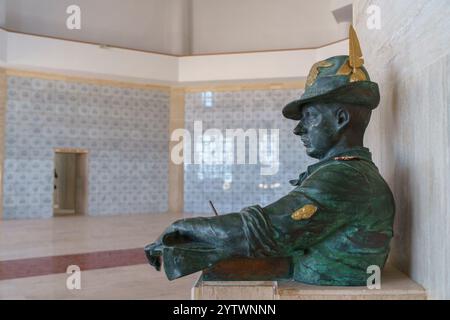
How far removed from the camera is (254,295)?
1.77 m

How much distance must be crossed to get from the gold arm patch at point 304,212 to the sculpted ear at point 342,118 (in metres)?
0.44

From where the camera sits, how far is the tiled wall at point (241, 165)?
14.4 meters

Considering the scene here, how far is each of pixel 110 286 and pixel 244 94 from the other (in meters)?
10.7

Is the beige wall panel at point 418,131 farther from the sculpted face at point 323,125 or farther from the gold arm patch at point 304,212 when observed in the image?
the gold arm patch at point 304,212

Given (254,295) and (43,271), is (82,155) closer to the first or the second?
(43,271)

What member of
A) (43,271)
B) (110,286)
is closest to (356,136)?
(110,286)

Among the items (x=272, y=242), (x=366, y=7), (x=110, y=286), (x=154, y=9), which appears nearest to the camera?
(x=272, y=242)

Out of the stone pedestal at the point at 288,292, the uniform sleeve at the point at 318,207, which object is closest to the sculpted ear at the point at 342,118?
the uniform sleeve at the point at 318,207

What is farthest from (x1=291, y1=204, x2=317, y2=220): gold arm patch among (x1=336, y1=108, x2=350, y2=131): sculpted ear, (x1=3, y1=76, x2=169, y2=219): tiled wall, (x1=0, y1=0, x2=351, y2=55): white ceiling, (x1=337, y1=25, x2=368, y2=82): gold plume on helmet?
(x1=0, y1=0, x2=351, y2=55): white ceiling

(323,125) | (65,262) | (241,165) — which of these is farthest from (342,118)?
(241,165)

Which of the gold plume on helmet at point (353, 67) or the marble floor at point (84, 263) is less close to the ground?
the gold plume on helmet at point (353, 67)

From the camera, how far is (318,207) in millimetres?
1666

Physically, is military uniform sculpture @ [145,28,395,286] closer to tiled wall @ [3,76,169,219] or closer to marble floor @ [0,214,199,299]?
marble floor @ [0,214,199,299]
